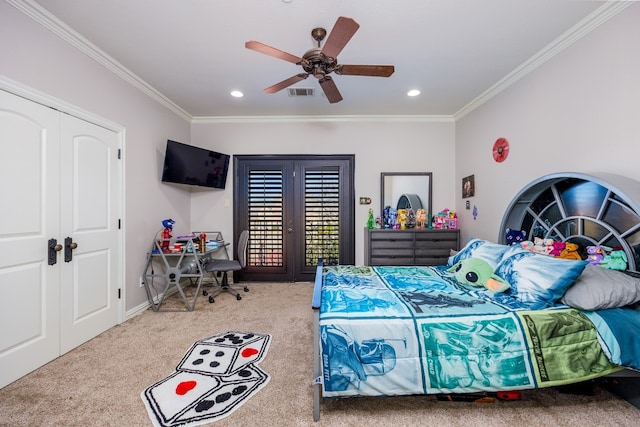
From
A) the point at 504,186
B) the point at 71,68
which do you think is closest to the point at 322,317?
the point at 504,186

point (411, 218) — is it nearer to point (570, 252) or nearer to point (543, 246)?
point (543, 246)

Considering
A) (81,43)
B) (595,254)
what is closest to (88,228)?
(81,43)

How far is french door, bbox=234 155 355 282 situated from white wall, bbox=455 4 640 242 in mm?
1964

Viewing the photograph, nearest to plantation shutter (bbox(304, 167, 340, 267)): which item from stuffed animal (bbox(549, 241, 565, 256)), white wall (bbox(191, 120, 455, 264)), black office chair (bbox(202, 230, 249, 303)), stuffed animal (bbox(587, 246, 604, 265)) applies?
white wall (bbox(191, 120, 455, 264))

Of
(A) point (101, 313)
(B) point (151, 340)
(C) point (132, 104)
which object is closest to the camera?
(B) point (151, 340)

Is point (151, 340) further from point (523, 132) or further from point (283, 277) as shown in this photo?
point (523, 132)

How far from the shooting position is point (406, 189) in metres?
4.27

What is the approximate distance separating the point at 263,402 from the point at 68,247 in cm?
212

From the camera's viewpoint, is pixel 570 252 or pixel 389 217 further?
pixel 389 217

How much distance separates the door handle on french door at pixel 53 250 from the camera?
210cm

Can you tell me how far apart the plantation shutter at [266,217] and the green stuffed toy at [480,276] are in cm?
279

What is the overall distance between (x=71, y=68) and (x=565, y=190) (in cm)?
447

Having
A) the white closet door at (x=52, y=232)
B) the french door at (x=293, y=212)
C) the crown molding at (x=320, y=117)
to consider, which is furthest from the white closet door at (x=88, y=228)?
the french door at (x=293, y=212)

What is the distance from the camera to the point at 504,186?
3082mm
